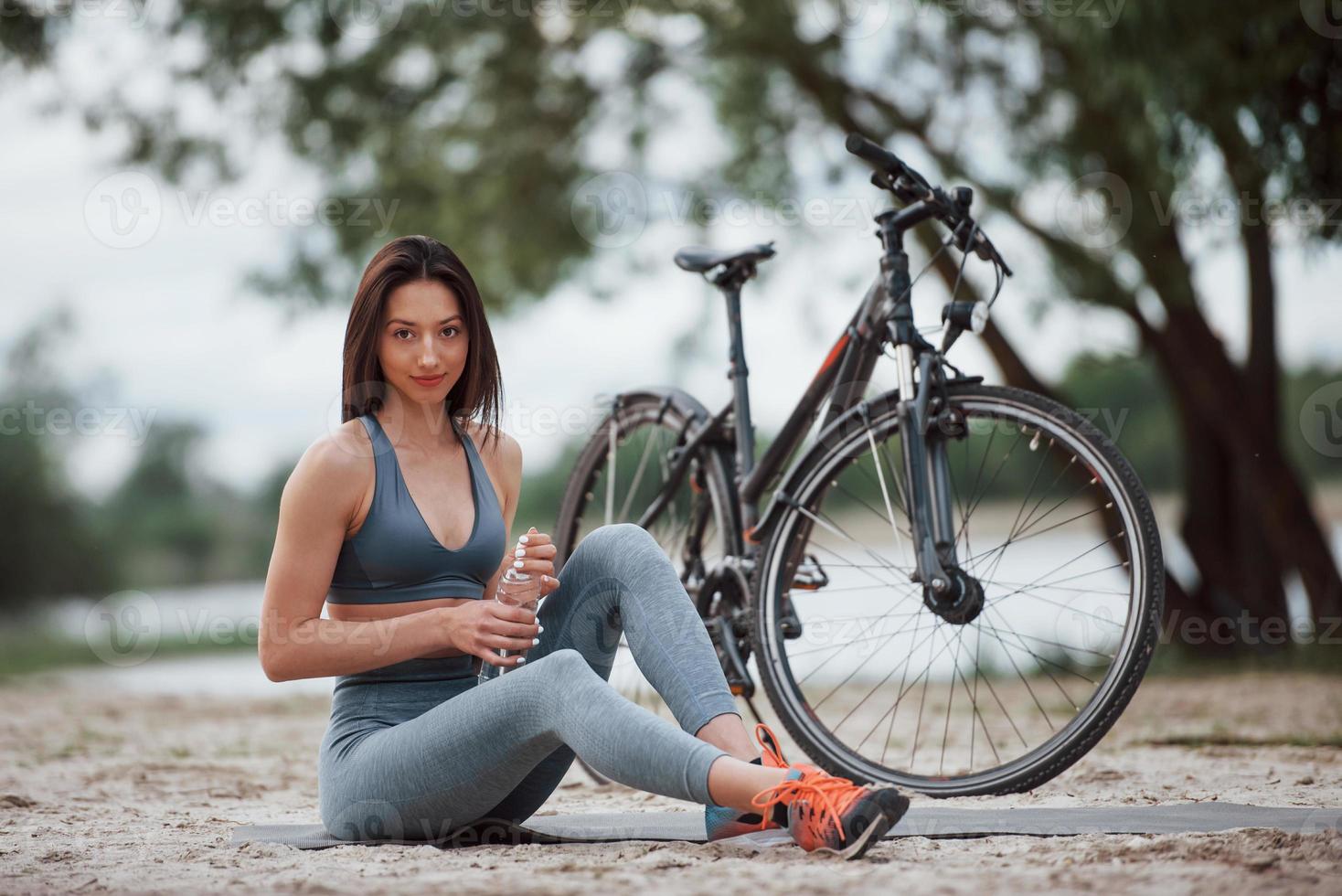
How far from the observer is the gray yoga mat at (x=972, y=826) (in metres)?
2.19

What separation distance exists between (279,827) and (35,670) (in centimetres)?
891

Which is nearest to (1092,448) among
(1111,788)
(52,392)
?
(1111,788)

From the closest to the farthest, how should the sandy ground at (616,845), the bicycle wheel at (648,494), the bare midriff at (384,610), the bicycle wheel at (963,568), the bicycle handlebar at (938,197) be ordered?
1. the sandy ground at (616,845)
2. the bare midriff at (384,610)
3. the bicycle wheel at (963,568)
4. the bicycle handlebar at (938,197)
5. the bicycle wheel at (648,494)

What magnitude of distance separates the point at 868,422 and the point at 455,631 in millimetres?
1034

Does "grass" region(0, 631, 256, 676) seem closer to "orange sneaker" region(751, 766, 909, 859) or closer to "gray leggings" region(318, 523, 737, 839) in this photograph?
"gray leggings" region(318, 523, 737, 839)

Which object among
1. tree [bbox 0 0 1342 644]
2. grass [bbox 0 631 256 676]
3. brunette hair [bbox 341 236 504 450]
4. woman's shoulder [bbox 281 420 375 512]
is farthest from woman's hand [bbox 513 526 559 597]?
grass [bbox 0 631 256 676]

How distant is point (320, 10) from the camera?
625 cm

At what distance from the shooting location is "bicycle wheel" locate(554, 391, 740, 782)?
3213 mm

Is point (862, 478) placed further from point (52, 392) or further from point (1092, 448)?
point (52, 392)

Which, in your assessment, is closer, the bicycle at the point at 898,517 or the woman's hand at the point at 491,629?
the woman's hand at the point at 491,629

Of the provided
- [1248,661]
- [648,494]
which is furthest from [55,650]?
[648,494]

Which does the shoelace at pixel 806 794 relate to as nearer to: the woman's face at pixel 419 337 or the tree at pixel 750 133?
the woman's face at pixel 419 337

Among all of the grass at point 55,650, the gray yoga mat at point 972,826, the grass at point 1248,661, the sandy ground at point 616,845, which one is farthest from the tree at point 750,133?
the grass at point 55,650

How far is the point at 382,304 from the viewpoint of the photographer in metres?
2.34
